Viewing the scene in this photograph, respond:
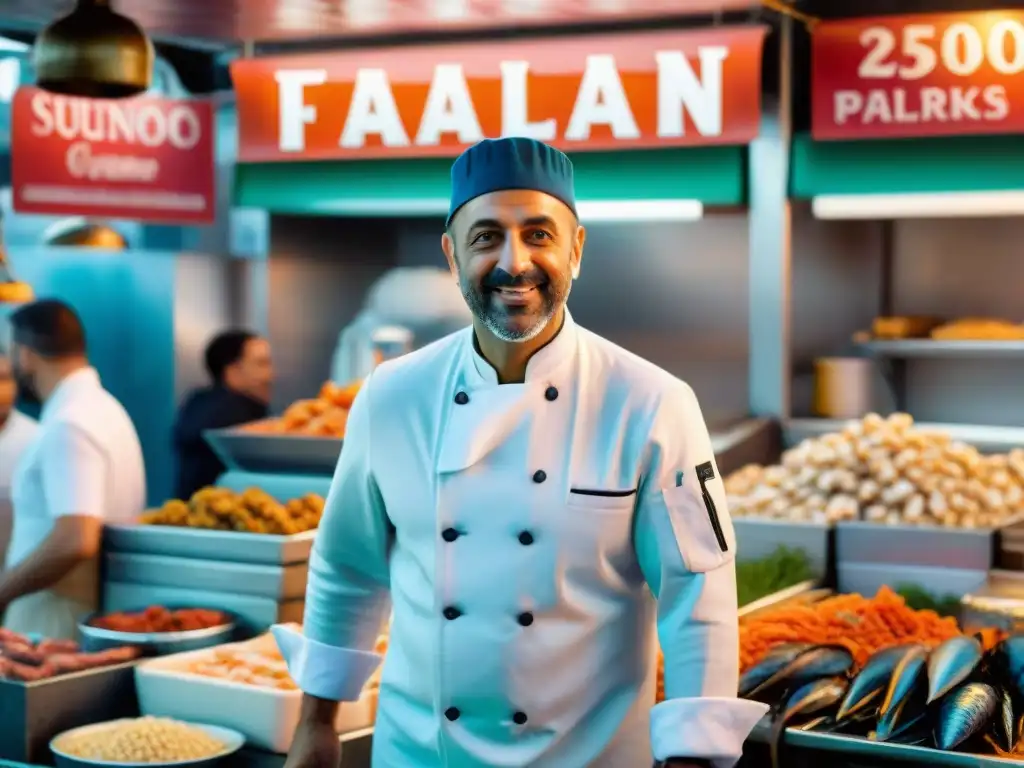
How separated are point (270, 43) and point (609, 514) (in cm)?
543

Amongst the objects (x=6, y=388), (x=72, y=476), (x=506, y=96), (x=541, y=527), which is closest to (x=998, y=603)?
(x=541, y=527)

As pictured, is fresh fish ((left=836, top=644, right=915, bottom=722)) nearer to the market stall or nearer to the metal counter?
the metal counter

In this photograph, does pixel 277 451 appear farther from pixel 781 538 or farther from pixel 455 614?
pixel 455 614

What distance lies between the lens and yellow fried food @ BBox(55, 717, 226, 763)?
299 centimetres

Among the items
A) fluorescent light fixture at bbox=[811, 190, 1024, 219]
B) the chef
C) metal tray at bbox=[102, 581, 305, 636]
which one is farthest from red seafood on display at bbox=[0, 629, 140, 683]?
fluorescent light fixture at bbox=[811, 190, 1024, 219]

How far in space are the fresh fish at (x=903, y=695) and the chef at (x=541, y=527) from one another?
2.31 feet

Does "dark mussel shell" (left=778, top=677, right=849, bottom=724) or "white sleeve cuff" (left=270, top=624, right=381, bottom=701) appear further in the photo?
"dark mussel shell" (left=778, top=677, right=849, bottom=724)

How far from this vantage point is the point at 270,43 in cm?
717

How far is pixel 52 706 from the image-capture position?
3160 mm

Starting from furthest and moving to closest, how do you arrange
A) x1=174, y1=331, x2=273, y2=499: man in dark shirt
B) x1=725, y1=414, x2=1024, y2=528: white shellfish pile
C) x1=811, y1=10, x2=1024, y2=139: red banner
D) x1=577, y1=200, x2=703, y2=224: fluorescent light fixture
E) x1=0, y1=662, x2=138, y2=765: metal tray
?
1. x1=174, y1=331, x2=273, y2=499: man in dark shirt
2. x1=577, y1=200, x2=703, y2=224: fluorescent light fixture
3. x1=811, y1=10, x2=1024, y2=139: red banner
4. x1=725, y1=414, x2=1024, y2=528: white shellfish pile
5. x1=0, y1=662, x2=138, y2=765: metal tray

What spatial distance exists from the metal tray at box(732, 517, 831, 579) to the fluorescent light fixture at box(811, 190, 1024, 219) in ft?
4.92

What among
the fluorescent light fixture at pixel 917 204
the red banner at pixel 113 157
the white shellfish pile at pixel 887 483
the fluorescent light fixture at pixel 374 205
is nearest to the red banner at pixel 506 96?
the fluorescent light fixture at pixel 374 205

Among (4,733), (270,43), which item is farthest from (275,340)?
(4,733)

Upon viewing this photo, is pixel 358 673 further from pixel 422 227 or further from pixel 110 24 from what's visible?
pixel 422 227
